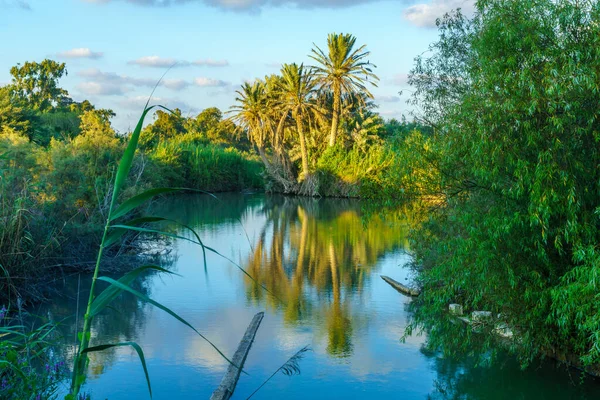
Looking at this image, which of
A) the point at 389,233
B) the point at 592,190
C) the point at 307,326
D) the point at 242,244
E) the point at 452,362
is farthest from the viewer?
the point at 389,233

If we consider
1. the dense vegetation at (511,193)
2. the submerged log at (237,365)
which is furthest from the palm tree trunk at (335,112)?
the submerged log at (237,365)

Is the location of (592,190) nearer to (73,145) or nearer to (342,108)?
(73,145)

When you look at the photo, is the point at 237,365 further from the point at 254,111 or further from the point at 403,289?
the point at 254,111

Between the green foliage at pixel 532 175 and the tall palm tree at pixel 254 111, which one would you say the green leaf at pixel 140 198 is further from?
the tall palm tree at pixel 254 111

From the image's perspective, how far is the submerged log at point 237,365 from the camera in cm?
648

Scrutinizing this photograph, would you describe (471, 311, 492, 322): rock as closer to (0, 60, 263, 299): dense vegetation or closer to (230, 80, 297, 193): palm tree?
(0, 60, 263, 299): dense vegetation

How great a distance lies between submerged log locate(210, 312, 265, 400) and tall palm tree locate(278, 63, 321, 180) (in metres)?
32.5

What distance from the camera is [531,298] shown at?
23.0ft

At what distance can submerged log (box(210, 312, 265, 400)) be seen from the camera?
21.3 feet

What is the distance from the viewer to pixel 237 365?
5.91 m

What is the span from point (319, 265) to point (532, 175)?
9308 mm

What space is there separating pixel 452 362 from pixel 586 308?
2.65 meters

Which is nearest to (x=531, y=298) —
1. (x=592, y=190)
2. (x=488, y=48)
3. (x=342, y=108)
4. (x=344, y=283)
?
(x=592, y=190)

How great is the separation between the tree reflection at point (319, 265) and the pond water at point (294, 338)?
44 mm
